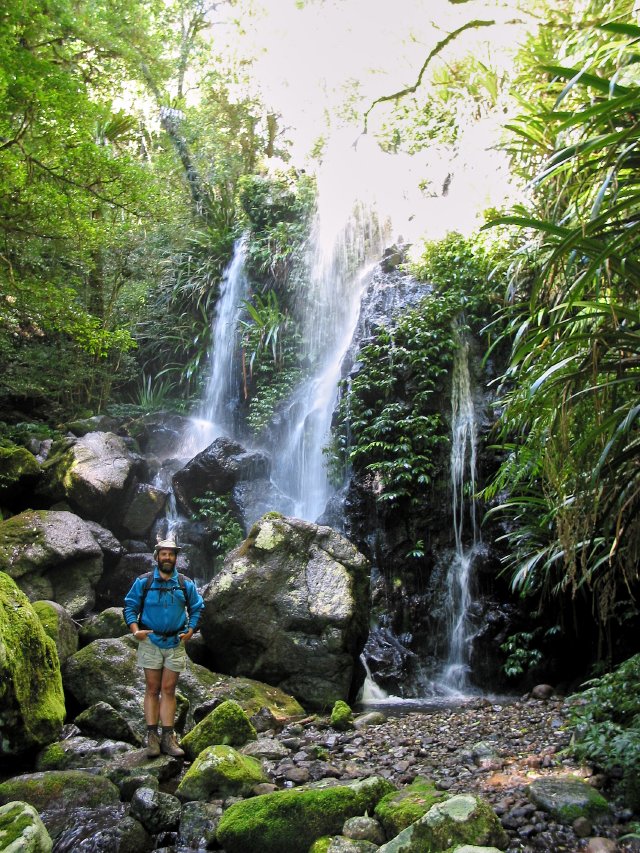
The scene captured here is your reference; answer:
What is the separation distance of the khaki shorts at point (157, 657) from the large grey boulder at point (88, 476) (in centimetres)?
509

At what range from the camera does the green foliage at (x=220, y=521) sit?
9961 millimetres

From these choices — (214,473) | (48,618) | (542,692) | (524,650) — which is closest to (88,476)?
(214,473)

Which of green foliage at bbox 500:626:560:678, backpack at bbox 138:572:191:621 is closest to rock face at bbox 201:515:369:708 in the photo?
green foliage at bbox 500:626:560:678

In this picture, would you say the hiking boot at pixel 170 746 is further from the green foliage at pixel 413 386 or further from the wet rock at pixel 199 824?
the green foliage at pixel 413 386

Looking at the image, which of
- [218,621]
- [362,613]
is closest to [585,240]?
[362,613]

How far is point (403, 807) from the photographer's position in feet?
10.2

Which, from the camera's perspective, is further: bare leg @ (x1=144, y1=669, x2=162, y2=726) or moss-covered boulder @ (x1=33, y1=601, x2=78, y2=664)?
moss-covered boulder @ (x1=33, y1=601, x2=78, y2=664)

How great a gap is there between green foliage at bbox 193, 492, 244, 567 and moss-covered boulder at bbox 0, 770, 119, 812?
6052mm

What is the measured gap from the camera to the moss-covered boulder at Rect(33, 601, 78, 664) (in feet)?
17.7

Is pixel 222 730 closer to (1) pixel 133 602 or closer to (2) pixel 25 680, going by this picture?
(1) pixel 133 602

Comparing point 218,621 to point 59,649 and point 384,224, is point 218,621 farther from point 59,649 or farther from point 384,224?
point 384,224

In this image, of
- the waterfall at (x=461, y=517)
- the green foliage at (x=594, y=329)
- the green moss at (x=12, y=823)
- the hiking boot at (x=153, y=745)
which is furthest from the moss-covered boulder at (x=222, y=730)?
the waterfall at (x=461, y=517)

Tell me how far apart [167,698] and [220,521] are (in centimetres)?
574

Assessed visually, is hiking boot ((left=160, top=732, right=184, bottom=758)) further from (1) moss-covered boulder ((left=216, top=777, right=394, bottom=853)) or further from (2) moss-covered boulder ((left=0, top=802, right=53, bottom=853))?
(2) moss-covered boulder ((left=0, top=802, right=53, bottom=853))
